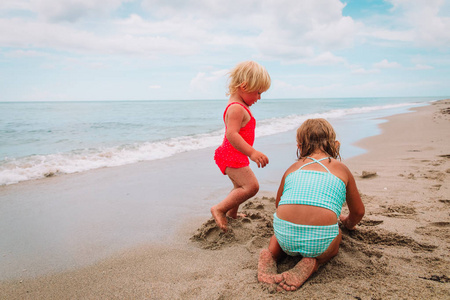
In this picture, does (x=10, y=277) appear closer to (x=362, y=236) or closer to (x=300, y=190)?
(x=300, y=190)

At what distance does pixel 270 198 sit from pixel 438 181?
211cm

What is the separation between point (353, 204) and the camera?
2199 millimetres

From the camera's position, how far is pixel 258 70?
274 centimetres

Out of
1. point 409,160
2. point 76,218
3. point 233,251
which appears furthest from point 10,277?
point 409,160

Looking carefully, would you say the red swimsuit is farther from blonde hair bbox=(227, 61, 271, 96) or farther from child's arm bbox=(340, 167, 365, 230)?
child's arm bbox=(340, 167, 365, 230)

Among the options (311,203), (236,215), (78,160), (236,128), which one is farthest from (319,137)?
(78,160)

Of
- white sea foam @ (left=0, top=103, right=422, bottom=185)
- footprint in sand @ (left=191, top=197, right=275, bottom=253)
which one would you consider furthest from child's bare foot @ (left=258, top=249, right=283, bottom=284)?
white sea foam @ (left=0, top=103, right=422, bottom=185)

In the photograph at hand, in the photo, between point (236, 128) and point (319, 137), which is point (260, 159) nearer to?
point (236, 128)

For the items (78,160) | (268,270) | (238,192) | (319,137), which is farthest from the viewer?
(78,160)

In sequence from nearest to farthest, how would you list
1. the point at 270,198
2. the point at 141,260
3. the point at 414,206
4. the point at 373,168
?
the point at 141,260 → the point at 414,206 → the point at 270,198 → the point at 373,168

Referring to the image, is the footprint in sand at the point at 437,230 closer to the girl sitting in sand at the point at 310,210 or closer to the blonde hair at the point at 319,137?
the girl sitting in sand at the point at 310,210

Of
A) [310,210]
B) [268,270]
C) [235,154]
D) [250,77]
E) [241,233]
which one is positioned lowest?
[241,233]

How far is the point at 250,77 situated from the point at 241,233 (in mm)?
1420

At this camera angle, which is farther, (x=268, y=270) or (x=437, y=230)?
(x=437, y=230)
